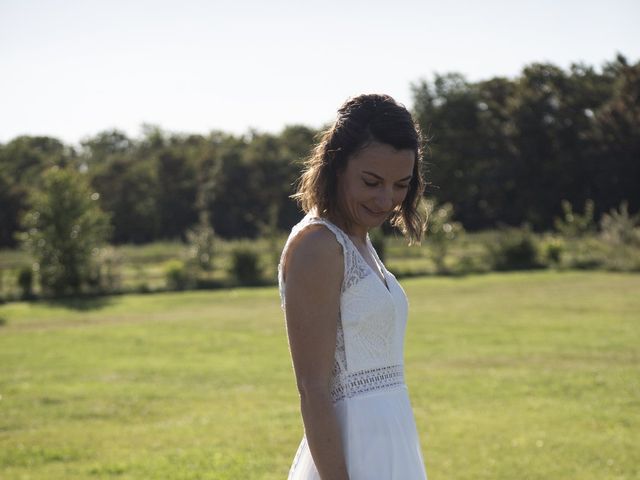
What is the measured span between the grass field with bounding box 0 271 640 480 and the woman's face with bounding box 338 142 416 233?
5.54 meters

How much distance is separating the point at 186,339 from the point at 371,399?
51.8 ft

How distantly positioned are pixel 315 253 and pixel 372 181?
302mm

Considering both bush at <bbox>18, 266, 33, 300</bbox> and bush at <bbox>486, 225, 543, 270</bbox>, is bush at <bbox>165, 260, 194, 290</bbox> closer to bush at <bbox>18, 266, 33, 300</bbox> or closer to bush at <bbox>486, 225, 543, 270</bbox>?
bush at <bbox>18, 266, 33, 300</bbox>

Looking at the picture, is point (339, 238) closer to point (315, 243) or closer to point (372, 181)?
point (315, 243)

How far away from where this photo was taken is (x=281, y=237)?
3456 centimetres

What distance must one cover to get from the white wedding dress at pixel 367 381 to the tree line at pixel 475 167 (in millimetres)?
48187

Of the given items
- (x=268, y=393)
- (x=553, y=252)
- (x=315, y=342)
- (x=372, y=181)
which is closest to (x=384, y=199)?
(x=372, y=181)

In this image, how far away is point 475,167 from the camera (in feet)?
191

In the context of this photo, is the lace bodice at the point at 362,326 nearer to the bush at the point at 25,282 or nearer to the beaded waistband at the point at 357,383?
the beaded waistband at the point at 357,383

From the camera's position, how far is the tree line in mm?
51375

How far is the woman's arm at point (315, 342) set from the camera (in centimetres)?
234

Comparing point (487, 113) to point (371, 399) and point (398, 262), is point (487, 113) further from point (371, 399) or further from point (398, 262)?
point (371, 399)

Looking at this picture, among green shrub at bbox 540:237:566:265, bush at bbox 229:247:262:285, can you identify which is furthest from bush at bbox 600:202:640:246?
bush at bbox 229:247:262:285

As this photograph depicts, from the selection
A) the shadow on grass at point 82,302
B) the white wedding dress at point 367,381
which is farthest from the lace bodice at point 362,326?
the shadow on grass at point 82,302
